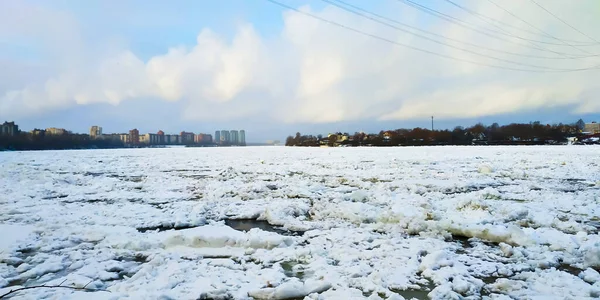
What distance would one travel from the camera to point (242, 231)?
568cm

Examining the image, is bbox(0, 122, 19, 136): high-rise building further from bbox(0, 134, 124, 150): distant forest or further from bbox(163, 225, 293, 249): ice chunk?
bbox(163, 225, 293, 249): ice chunk

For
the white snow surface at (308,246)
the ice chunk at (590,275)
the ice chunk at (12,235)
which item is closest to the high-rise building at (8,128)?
the white snow surface at (308,246)

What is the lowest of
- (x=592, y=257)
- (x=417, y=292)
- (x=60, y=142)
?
(x=417, y=292)

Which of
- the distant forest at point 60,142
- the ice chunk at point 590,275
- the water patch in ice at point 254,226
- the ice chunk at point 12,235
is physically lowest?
the water patch in ice at point 254,226

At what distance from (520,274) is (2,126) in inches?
1289

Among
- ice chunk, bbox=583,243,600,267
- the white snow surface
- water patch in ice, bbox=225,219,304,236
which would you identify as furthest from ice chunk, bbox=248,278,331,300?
ice chunk, bbox=583,243,600,267

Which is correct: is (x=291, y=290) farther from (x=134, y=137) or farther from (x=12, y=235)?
(x=134, y=137)

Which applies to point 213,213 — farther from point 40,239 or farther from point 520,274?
point 520,274

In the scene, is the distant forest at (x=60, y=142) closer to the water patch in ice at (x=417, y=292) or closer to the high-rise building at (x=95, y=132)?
the high-rise building at (x=95, y=132)

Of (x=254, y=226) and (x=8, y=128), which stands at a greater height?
(x=8, y=128)

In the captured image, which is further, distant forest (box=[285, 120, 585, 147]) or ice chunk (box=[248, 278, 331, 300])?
distant forest (box=[285, 120, 585, 147])

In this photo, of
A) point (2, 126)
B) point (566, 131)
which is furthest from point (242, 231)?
point (566, 131)

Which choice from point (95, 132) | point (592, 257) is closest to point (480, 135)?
point (592, 257)

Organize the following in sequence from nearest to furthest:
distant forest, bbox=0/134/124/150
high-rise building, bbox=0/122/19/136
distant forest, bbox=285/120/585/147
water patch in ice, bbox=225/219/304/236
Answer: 1. water patch in ice, bbox=225/219/304/236
2. high-rise building, bbox=0/122/19/136
3. distant forest, bbox=0/134/124/150
4. distant forest, bbox=285/120/585/147
